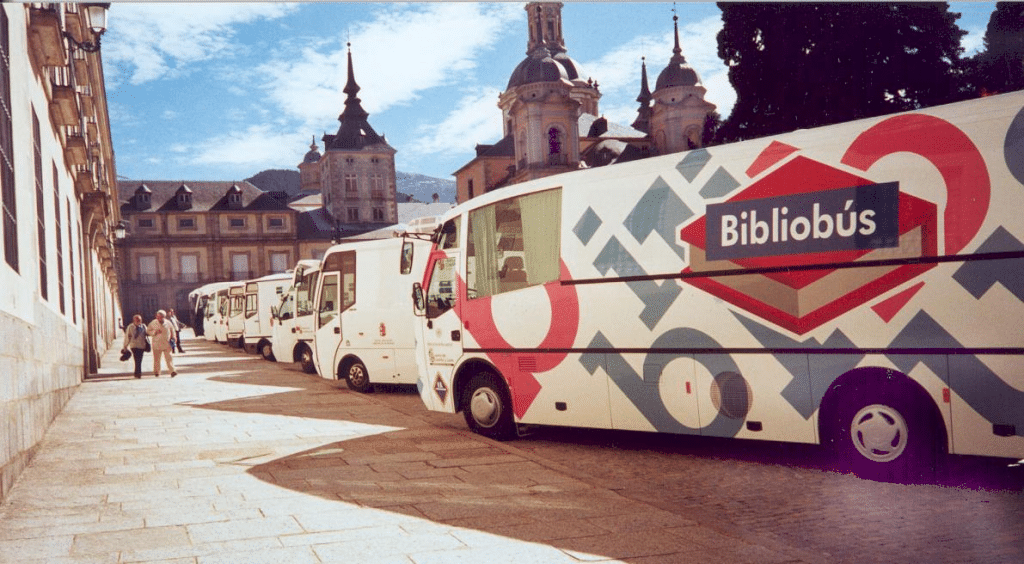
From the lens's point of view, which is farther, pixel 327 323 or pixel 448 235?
pixel 327 323

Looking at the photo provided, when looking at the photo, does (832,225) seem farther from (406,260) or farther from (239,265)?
(239,265)

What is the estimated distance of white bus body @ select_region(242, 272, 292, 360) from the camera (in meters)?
27.6

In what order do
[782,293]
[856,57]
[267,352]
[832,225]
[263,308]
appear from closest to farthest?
[832,225]
[782,293]
[856,57]
[267,352]
[263,308]

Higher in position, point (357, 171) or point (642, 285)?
point (357, 171)

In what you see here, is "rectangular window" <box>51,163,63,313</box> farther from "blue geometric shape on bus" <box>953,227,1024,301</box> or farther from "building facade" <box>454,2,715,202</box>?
"building facade" <box>454,2,715,202</box>

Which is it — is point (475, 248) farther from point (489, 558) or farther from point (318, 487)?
point (489, 558)

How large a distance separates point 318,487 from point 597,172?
161 inches

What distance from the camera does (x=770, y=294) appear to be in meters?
7.61

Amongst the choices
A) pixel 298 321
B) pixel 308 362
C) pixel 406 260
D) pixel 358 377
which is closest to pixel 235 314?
pixel 298 321

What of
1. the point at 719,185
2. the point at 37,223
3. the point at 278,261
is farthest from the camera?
the point at 278,261

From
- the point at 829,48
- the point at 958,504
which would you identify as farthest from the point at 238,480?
the point at 829,48

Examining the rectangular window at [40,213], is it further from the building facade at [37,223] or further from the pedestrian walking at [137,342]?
the pedestrian walking at [137,342]

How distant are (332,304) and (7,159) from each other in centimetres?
809

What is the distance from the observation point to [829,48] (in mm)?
25984
